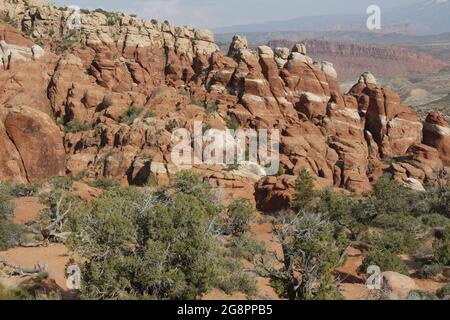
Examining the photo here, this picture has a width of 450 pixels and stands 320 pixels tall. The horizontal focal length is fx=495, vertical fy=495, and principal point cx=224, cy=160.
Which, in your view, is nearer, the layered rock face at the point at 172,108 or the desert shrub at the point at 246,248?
the desert shrub at the point at 246,248

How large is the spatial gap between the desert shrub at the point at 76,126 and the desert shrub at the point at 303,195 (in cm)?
2142

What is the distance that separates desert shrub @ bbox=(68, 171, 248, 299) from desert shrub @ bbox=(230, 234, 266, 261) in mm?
8906

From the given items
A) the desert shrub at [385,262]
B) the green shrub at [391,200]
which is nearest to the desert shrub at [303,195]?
the green shrub at [391,200]

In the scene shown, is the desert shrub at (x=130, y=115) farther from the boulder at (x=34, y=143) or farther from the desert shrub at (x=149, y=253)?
the desert shrub at (x=149, y=253)

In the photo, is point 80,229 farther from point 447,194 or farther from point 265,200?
point 447,194

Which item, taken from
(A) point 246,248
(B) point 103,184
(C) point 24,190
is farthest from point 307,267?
(C) point 24,190

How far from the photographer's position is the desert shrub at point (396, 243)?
84.7ft

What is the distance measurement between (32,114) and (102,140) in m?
6.11

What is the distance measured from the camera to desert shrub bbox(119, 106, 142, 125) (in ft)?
146

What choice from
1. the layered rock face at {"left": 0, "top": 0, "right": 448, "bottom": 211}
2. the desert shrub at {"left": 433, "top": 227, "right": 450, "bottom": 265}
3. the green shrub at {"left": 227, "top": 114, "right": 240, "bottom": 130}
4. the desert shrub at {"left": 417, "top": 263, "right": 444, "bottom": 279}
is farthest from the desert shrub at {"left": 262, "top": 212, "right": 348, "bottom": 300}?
the green shrub at {"left": 227, "top": 114, "right": 240, "bottom": 130}

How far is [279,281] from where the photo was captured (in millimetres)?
14836

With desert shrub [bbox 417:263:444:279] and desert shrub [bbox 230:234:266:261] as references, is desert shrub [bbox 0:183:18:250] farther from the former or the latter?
desert shrub [bbox 417:263:444:279]

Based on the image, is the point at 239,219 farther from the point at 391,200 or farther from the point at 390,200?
the point at 391,200
